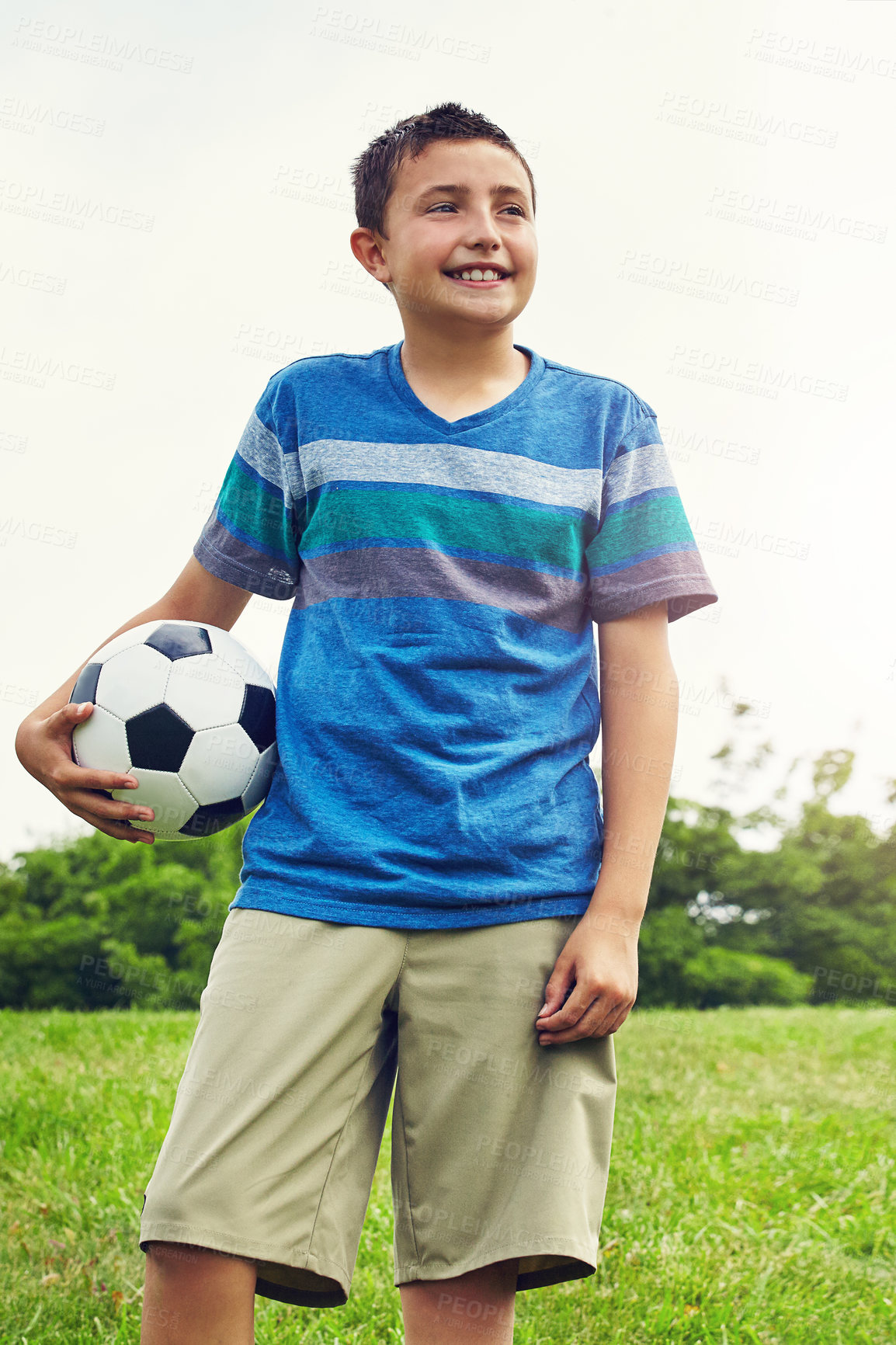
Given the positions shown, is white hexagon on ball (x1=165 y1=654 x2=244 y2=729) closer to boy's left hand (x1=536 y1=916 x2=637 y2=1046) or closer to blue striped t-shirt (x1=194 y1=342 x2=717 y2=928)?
blue striped t-shirt (x1=194 y1=342 x2=717 y2=928)

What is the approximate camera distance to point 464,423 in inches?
63.7

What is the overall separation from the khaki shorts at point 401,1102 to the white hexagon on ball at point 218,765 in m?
0.24

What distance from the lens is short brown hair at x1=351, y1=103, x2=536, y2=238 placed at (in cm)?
171

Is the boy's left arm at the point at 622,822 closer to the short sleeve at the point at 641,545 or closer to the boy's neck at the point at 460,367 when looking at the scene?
the short sleeve at the point at 641,545

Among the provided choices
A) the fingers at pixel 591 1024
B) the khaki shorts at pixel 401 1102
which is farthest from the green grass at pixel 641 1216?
the fingers at pixel 591 1024

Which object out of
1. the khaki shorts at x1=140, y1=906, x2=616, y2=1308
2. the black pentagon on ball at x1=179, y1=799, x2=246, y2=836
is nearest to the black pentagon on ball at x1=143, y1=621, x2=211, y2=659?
the black pentagon on ball at x1=179, y1=799, x2=246, y2=836

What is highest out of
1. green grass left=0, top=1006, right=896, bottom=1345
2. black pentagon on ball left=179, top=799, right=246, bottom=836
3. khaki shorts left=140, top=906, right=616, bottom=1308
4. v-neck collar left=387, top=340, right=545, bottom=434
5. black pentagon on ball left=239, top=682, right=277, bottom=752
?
v-neck collar left=387, top=340, right=545, bottom=434

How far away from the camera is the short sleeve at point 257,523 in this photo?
68.0 inches

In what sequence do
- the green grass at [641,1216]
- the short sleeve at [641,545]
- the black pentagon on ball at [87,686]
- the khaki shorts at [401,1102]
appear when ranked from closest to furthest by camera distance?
the khaki shorts at [401,1102], the short sleeve at [641,545], the black pentagon on ball at [87,686], the green grass at [641,1216]

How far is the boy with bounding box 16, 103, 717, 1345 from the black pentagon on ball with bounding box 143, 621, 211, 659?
15 cm

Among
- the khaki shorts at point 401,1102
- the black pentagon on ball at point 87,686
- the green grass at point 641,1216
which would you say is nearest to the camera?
the khaki shorts at point 401,1102

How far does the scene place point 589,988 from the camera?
1.39m

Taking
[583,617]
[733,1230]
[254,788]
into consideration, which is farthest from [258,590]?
[733,1230]

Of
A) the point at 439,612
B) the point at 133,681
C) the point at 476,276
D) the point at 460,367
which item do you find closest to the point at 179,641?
the point at 133,681
